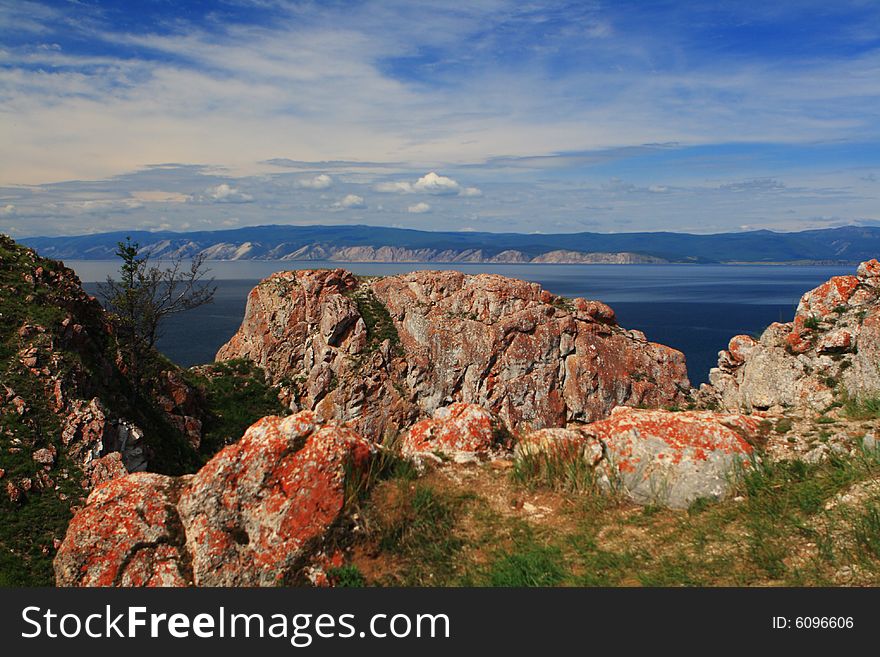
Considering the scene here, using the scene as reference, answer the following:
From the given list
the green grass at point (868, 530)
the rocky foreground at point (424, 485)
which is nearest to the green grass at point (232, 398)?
the rocky foreground at point (424, 485)

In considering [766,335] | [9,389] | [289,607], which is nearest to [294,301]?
[9,389]

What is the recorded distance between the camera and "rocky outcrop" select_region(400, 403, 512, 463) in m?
12.5

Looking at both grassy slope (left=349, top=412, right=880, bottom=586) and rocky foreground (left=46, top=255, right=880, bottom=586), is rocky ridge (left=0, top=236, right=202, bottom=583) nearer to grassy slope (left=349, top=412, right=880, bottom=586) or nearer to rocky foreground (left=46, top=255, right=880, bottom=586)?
rocky foreground (left=46, top=255, right=880, bottom=586)

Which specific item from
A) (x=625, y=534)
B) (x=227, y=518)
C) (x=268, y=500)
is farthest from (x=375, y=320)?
(x=625, y=534)

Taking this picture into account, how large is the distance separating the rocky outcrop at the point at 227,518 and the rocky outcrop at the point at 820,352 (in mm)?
17254

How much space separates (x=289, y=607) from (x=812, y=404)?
18503 millimetres

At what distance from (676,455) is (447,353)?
48875mm

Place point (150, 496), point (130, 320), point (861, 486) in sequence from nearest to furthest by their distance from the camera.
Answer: point (861, 486) → point (150, 496) → point (130, 320)

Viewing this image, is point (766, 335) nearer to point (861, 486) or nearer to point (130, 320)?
point (861, 486)

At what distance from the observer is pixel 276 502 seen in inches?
398

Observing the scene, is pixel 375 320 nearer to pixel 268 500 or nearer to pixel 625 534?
pixel 268 500

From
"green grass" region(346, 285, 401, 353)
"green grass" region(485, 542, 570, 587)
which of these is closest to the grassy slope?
"green grass" region(485, 542, 570, 587)

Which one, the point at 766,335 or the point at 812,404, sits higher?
the point at 766,335

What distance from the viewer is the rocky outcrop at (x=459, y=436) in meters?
12.5
